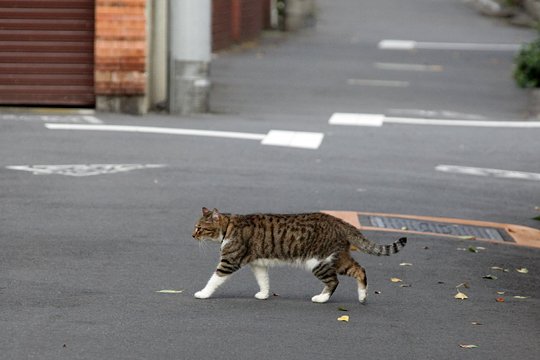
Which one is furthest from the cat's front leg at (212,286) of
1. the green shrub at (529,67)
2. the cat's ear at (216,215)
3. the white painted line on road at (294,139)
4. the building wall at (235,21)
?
the building wall at (235,21)

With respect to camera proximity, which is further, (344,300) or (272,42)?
(272,42)

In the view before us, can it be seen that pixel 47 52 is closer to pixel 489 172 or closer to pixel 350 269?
pixel 489 172

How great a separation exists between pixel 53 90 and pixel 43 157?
16.2 feet

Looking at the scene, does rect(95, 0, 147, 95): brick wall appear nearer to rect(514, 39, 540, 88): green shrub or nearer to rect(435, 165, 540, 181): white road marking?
rect(435, 165, 540, 181): white road marking

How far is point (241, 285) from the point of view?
11086 millimetres

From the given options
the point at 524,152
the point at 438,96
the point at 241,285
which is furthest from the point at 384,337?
the point at 438,96

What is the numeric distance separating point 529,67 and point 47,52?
8631mm

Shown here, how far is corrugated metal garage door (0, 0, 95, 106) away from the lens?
73.2 feet

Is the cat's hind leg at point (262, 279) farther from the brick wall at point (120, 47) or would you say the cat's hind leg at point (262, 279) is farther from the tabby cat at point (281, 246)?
the brick wall at point (120, 47)

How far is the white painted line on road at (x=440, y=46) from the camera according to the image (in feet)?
132

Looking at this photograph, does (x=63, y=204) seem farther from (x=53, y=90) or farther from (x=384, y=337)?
(x=53, y=90)

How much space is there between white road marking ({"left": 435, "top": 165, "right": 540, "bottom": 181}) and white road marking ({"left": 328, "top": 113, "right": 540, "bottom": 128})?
4417 mm

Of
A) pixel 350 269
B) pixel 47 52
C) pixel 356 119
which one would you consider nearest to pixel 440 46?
pixel 356 119

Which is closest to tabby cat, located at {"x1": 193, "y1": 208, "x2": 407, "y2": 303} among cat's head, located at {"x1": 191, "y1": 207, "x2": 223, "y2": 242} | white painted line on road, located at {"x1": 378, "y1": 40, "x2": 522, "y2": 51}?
cat's head, located at {"x1": 191, "y1": 207, "x2": 223, "y2": 242}
